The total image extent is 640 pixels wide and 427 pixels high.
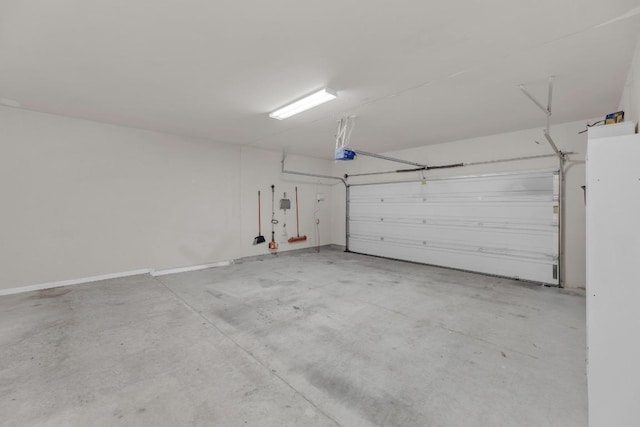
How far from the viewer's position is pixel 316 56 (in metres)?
2.38

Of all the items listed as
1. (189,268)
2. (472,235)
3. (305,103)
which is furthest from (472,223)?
(189,268)

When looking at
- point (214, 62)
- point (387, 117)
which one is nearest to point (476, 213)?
point (387, 117)

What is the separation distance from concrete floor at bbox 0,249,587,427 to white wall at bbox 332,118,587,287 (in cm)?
70

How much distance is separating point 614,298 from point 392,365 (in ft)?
4.76

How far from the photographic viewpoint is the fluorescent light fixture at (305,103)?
3.06 meters

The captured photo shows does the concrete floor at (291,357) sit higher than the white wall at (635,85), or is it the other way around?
the white wall at (635,85)

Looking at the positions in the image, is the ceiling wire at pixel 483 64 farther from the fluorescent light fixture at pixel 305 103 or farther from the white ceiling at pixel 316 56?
the fluorescent light fixture at pixel 305 103

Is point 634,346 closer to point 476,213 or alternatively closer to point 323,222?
point 476,213

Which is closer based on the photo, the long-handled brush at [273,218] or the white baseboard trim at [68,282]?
the white baseboard trim at [68,282]

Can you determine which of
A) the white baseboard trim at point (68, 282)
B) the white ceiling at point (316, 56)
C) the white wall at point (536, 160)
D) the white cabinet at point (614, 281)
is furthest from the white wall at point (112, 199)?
the white cabinet at point (614, 281)

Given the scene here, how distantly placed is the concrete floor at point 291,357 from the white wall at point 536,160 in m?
0.70

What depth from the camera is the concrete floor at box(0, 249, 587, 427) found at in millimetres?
1660

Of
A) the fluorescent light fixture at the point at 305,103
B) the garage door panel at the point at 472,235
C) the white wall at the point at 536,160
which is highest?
the fluorescent light fixture at the point at 305,103

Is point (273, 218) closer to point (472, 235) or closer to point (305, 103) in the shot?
point (305, 103)
